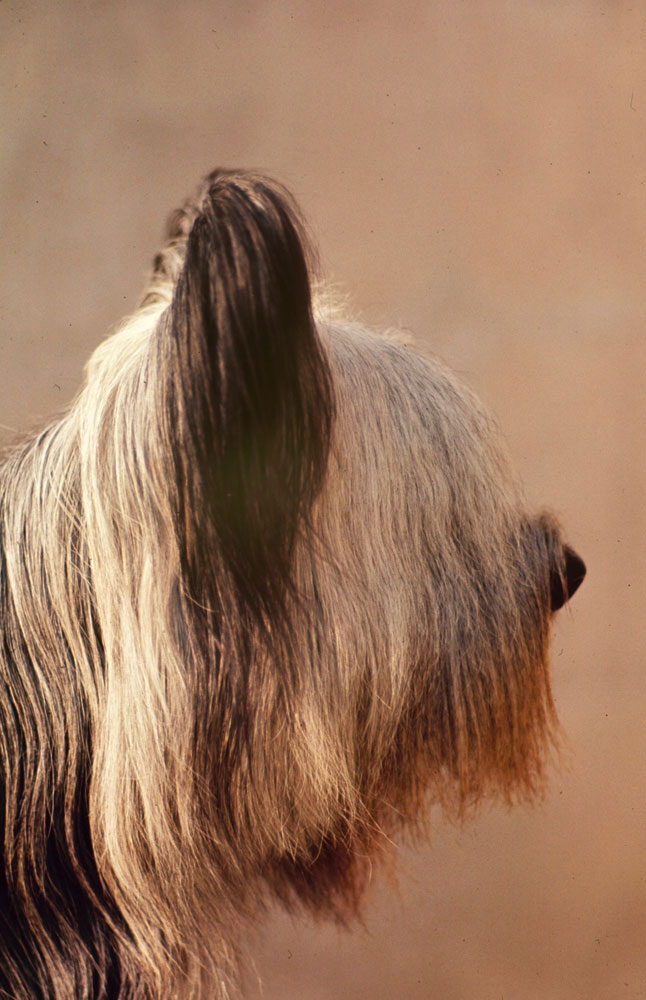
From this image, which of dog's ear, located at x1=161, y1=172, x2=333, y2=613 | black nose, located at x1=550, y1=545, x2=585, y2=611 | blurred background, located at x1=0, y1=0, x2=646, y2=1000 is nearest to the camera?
dog's ear, located at x1=161, y1=172, x2=333, y2=613

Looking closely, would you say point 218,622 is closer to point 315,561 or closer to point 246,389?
point 315,561

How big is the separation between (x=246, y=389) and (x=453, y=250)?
75 cm

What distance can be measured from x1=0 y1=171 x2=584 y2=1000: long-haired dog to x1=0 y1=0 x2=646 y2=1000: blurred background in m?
0.38

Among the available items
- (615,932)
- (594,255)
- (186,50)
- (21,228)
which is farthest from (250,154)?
(615,932)

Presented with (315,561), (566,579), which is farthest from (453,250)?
(315,561)

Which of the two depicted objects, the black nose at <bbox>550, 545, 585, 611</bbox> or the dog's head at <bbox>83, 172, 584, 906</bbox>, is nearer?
the dog's head at <bbox>83, 172, 584, 906</bbox>

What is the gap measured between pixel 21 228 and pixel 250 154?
34 cm

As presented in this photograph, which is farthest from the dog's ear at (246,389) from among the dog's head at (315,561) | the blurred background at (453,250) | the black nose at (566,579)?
the blurred background at (453,250)

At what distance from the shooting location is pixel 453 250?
4.26 ft

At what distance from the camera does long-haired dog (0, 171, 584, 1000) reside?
0.71 metres

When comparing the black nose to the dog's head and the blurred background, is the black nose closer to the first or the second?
the dog's head

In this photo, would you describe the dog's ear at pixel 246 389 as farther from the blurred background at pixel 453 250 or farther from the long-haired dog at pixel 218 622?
the blurred background at pixel 453 250

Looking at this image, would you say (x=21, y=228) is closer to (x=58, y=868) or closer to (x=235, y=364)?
(x=235, y=364)

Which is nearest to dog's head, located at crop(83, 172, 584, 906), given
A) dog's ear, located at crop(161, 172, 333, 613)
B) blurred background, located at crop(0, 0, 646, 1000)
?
dog's ear, located at crop(161, 172, 333, 613)
